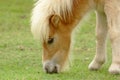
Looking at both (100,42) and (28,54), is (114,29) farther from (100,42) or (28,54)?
(28,54)

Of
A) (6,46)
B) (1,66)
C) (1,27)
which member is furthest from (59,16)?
(1,27)

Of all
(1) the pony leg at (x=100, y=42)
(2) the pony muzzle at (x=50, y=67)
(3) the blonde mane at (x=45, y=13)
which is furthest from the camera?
(1) the pony leg at (x=100, y=42)

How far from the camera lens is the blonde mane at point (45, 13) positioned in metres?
7.34

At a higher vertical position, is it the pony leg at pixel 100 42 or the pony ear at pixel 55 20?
the pony ear at pixel 55 20

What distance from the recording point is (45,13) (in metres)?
7.46

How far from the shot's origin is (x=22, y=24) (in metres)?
16.1

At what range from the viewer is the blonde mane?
734cm

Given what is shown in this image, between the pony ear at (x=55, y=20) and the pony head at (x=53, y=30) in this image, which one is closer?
the pony head at (x=53, y=30)

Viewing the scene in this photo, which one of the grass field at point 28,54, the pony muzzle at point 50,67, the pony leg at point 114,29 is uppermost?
the pony leg at point 114,29

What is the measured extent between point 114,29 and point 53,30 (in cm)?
104

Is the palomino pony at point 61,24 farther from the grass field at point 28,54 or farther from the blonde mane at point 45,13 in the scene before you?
the grass field at point 28,54

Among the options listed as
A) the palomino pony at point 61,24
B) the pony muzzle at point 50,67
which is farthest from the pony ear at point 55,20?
Answer: the pony muzzle at point 50,67

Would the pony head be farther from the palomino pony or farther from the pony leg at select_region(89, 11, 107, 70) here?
the pony leg at select_region(89, 11, 107, 70)

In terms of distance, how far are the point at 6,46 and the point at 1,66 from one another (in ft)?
9.02
